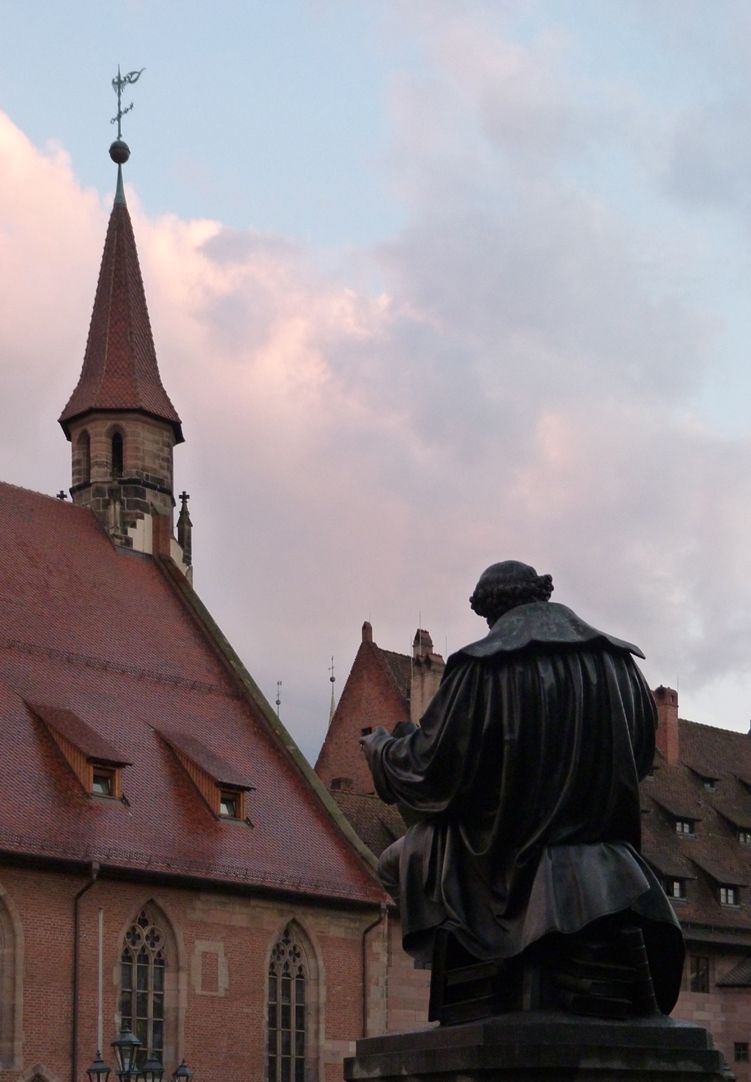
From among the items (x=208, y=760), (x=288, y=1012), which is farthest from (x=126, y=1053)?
(x=208, y=760)

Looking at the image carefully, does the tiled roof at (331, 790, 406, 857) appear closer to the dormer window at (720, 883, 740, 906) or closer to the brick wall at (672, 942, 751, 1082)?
the brick wall at (672, 942, 751, 1082)

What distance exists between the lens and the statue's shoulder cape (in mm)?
7887

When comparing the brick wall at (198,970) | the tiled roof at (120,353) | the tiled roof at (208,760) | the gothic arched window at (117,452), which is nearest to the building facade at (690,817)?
the brick wall at (198,970)

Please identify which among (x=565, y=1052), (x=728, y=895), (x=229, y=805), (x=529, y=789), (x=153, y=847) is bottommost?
(x=565, y=1052)

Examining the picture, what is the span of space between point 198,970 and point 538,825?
86.7 feet

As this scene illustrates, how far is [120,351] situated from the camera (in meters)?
44.8

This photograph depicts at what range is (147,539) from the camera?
42.6 m

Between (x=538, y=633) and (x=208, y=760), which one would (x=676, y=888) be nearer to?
(x=208, y=760)

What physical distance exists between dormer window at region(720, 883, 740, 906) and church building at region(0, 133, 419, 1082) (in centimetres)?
1325

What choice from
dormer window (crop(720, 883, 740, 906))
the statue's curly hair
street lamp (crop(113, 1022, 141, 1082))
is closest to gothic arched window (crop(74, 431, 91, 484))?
dormer window (crop(720, 883, 740, 906))

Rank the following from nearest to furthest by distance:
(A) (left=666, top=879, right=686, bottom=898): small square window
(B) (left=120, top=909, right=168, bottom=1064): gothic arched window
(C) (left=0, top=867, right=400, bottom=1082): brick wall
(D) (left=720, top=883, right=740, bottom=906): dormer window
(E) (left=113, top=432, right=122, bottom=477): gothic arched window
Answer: (C) (left=0, top=867, right=400, bottom=1082): brick wall
(B) (left=120, top=909, right=168, bottom=1064): gothic arched window
(E) (left=113, top=432, right=122, bottom=477): gothic arched window
(A) (left=666, top=879, right=686, bottom=898): small square window
(D) (left=720, top=883, right=740, bottom=906): dormer window

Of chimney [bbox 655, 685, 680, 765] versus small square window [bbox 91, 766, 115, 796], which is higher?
chimney [bbox 655, 685, 680, 765]

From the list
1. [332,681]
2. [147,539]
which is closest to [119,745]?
[147,539]

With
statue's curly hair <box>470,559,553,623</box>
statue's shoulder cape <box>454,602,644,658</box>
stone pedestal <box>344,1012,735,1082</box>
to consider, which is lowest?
stone pedestal <box>344,1012,735,1082</box>
